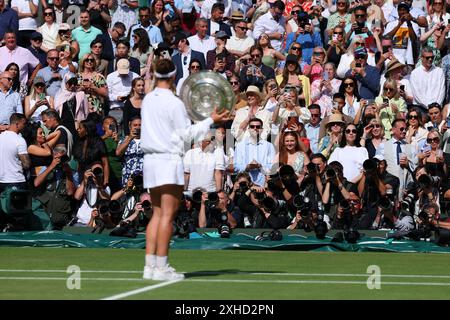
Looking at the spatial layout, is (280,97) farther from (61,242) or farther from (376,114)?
(61,242)

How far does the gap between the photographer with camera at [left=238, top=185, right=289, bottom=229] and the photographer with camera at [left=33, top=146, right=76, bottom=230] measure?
105 inches

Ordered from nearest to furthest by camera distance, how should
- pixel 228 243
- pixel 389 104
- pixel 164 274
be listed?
pixel 164 274, pixel 228 243, pixel 389 104

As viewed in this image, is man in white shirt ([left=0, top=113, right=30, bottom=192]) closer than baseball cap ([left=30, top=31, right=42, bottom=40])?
Yes

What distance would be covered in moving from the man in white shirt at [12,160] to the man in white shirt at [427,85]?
718cm

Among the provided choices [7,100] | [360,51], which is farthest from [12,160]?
[360,51]

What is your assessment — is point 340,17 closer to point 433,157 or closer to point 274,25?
point 274,25

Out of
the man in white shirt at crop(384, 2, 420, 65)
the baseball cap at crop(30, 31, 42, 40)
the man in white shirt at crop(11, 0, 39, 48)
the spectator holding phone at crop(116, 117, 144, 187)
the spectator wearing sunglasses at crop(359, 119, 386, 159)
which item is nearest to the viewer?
the spectator holding phone at crop(116, 117, 144, 187)

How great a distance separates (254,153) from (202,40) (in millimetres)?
→ 4273

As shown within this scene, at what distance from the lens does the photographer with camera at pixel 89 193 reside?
2030 cm

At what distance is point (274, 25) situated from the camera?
25.3m

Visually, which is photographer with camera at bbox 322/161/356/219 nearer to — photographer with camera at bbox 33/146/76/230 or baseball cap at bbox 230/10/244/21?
photographer with camera at bbox 33/146/76/230

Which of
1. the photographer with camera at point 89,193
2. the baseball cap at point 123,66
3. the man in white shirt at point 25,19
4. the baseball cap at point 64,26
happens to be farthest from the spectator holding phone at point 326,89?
the man in white shirt at point 25,19

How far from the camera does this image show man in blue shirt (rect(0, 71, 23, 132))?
22359 mm

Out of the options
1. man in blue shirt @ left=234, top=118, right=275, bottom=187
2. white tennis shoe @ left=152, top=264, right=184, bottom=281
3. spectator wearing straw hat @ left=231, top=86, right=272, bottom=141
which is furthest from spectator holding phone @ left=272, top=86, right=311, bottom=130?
white tennis shoe @ left=152, top=264, right=184, bottom=281
